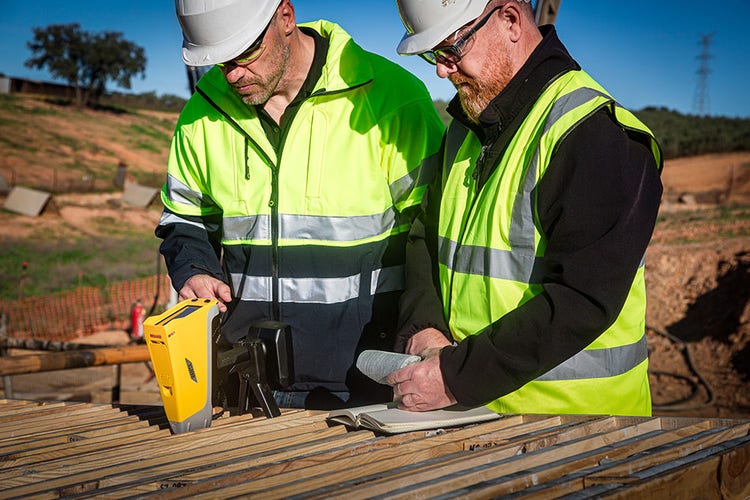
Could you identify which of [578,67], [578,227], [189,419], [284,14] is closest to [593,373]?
[578,227]

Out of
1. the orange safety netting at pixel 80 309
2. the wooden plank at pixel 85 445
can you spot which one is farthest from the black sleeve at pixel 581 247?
the orange safety netting at pixel 80 309

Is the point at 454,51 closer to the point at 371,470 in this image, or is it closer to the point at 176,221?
the point at 371,470

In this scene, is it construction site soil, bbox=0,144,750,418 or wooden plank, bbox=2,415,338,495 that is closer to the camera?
wooden plank, bbox=2,415,338,495

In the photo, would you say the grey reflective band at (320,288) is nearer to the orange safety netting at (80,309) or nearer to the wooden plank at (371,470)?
the wooden plank at (371,470)

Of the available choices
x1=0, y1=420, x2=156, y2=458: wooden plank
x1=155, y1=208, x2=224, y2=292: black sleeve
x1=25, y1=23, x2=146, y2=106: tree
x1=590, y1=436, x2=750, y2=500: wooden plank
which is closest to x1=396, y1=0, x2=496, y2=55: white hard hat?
x1=155, y1=208, x2=224, y2=292: black sleeve

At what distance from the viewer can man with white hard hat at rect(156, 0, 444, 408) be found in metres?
3.25

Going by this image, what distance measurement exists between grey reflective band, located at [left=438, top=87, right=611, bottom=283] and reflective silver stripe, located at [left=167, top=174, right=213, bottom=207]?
1472 millimetres

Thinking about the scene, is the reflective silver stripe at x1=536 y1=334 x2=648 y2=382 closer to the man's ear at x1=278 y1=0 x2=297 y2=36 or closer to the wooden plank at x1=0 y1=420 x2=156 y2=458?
the wooden plank at x1=0 y1=420 x2=156 y2=458

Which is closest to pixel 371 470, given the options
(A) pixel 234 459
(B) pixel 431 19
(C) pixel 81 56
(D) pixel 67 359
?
(A) pixel 234 459

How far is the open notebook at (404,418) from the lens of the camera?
7.84ft

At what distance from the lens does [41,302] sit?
1931 centimetres

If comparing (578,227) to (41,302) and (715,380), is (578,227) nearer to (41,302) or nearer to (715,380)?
(715,380)

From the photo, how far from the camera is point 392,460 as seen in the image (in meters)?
2.11

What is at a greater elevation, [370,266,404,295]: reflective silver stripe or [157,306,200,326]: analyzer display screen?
[370,266,404,295]: reflective silver stripe
